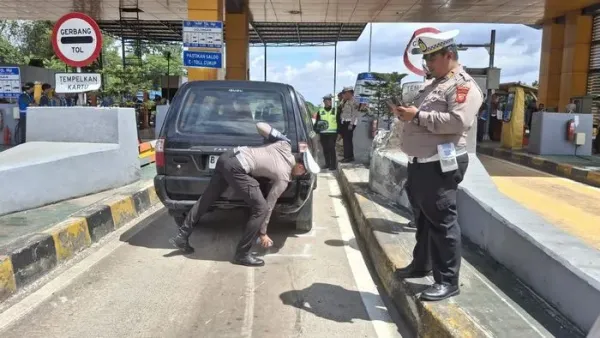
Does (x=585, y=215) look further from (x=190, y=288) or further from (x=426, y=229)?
(x=190, y=288)

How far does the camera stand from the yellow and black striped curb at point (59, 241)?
4191 mm

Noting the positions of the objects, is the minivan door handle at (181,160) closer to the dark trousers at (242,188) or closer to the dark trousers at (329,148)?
the dark trousers at (242,188)

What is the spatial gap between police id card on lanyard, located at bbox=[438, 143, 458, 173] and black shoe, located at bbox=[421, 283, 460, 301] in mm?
790

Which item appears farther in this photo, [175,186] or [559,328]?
[175,186]

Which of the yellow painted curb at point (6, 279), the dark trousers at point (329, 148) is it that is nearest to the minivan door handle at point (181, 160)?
the yellow painted curb at point (6, 279)

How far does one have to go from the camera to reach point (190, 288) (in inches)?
171

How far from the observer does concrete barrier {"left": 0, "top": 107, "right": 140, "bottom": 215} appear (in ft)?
19.8

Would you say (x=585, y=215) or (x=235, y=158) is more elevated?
(x=235, y=158)

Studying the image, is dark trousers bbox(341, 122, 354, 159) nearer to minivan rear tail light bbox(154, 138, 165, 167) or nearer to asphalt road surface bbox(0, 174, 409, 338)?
asphalt road surface bbox(0, 174, 409, 338)

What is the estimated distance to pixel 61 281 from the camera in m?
4.47

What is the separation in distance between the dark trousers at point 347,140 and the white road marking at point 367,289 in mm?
5161

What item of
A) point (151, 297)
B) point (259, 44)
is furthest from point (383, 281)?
point (259, 44)

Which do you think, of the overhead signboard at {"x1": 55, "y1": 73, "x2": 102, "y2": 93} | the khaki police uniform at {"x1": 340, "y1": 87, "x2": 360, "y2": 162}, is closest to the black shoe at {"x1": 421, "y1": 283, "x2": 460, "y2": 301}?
the overhead signboard at {"x1": 55, "y1": 73, "x2": 102, "y2": 93}

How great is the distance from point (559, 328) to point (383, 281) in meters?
1.59
